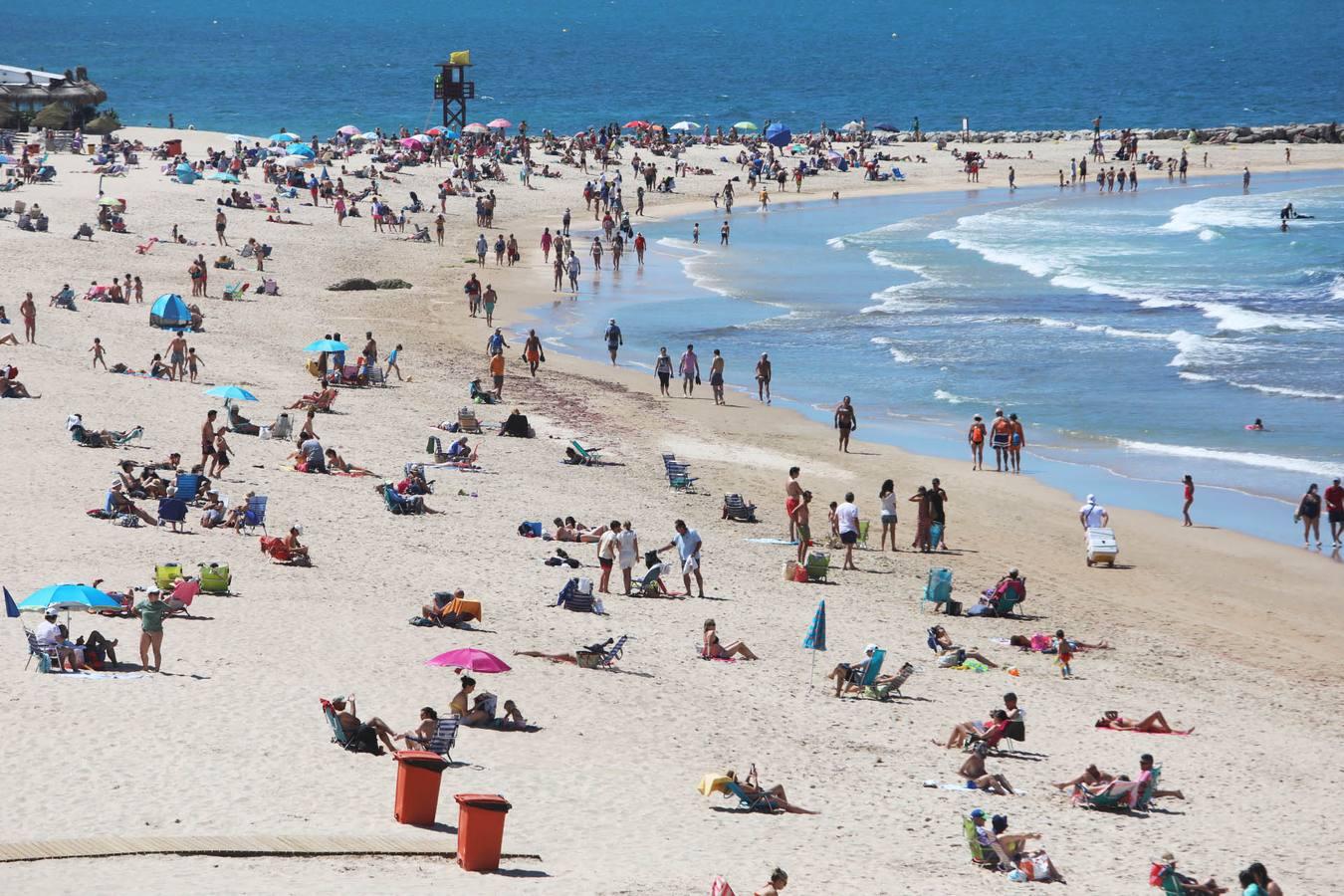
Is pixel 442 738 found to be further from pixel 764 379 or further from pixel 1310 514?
pixel 764 379

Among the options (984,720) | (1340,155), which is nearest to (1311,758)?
(984,720)

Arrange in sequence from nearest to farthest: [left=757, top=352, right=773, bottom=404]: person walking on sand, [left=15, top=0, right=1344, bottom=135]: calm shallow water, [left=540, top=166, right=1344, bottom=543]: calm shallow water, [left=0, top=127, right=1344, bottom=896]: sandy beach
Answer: [left=0, top=127, right=1344, bottom=896]: sandy beach
[left=540, top=166, right=1344, bottom=543]: calm shallow water
[left=757, top=352, right=773, bottom=404]: person walking on sand
[left=15, top=0, right=1344, bottom=135]: calm shallow water

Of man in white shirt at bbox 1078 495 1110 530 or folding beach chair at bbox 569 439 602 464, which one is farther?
folding beach chair at bbox 569 439 602 464

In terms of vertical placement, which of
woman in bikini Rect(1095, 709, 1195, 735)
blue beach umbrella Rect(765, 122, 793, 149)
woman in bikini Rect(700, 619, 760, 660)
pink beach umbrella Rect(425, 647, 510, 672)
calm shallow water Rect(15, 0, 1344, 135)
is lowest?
woman in bikini Rect(1095, 709, 1195, 735)

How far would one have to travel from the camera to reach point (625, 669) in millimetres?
16250

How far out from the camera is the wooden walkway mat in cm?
1065

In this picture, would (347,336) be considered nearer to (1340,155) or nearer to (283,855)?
(283,855)

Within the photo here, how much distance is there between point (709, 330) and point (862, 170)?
35320 mm

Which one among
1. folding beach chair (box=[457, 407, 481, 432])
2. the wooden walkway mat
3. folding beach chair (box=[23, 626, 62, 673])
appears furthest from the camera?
folding beach chair (box=[457, 407, 481, 432])

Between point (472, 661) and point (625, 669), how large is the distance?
181 centimetres

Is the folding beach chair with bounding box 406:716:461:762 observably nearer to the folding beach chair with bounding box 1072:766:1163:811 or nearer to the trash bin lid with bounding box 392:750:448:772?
the trash bin lid with bounding box 392:750:448:772

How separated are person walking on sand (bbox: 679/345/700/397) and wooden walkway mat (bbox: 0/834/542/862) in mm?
20030

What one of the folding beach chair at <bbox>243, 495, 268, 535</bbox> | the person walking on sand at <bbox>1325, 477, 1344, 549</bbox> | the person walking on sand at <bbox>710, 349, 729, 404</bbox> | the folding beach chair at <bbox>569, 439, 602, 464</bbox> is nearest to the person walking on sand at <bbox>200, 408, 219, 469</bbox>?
the folding beach chair at <bbox>243, 495, 268, 535</bbox>

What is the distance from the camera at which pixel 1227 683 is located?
1698 cm
